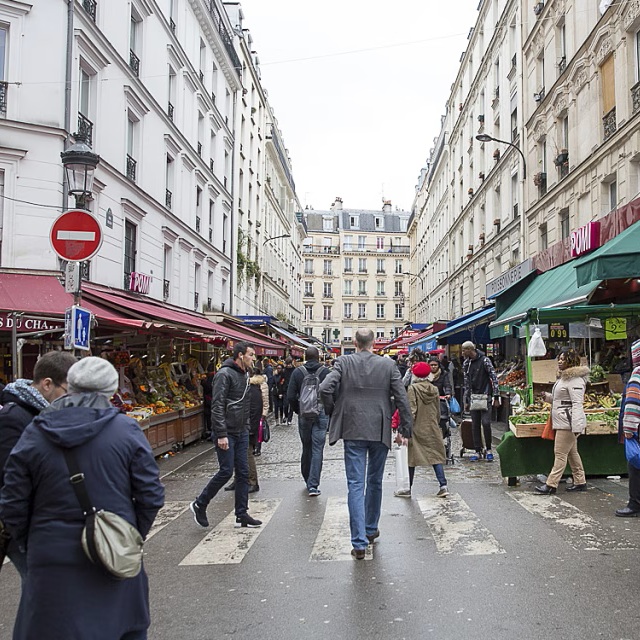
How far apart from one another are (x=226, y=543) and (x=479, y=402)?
561cm

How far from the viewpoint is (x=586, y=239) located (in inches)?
494

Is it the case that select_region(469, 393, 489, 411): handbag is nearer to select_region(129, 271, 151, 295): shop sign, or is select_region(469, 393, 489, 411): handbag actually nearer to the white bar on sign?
the white bar on sign

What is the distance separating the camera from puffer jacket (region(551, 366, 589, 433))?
7.35 metres

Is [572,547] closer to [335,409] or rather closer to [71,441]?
[335,409]

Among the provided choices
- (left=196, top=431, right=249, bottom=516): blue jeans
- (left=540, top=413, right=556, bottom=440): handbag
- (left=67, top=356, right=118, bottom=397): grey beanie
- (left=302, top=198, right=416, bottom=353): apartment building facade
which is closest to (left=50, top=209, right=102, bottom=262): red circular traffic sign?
(left=196, top=431, right=249, bottom=516): blue jeans

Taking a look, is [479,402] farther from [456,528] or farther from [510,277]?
[510,277]

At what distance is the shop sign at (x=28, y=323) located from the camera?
8945 millimetres

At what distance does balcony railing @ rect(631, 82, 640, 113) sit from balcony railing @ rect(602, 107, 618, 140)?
862 mm

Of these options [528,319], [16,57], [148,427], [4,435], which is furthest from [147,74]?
[4,435]

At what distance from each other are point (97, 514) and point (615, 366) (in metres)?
10.1

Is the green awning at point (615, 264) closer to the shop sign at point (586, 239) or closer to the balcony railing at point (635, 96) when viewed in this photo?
the shop sign at point (586, 239)

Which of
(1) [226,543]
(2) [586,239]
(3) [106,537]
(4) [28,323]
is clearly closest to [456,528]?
(1) [226,543]

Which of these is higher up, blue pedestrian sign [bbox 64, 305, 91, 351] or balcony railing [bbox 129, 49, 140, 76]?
balcony railing [bbox 129, 49, 140, 76]

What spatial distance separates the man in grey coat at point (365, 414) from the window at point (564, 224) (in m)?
14.0
